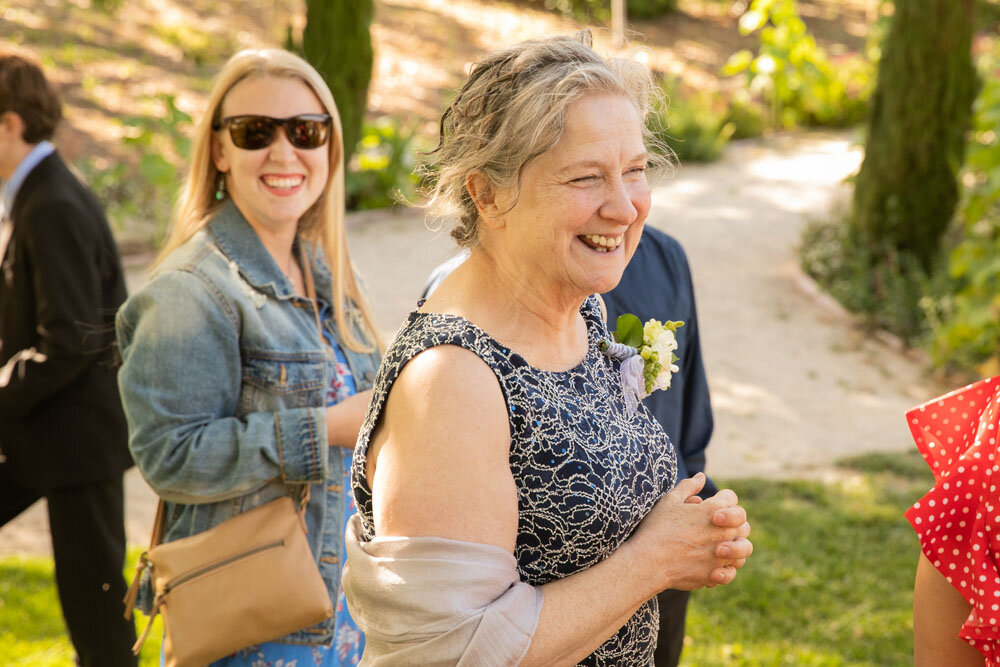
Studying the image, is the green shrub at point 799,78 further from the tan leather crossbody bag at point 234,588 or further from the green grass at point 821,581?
the tan leather crossbody bag at point 234,588

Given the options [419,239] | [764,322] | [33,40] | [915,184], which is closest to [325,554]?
[764,322]

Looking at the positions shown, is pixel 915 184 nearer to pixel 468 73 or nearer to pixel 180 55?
pixel 468 73

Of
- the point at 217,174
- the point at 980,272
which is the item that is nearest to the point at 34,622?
the point at 217,174

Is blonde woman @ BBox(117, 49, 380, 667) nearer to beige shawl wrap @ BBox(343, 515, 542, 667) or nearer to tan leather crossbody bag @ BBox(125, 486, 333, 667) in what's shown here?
tan leather crossbody bag @ BBox(125, 486, 333, 667)

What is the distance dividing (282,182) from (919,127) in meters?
7.45

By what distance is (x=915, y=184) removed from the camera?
348 inches

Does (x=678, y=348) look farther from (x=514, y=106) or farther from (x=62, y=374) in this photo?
(x=62, y=374)

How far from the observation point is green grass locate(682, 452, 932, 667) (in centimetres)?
427

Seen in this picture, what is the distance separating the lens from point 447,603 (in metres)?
1.59

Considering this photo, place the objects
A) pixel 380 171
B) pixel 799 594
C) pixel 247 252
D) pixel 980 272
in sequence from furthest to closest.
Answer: pixel 380 171, pixel 980 272, pixel 799 594, pixel 247 252

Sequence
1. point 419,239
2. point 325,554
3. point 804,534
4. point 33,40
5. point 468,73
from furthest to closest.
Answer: point 33,40 < point 419,239 < point 804,534 < point 325,554 < point 468,73

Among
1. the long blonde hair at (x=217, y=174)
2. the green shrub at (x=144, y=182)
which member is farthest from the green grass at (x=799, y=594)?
the green shrub at (x=144, y=182)

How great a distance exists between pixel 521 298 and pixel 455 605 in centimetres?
58

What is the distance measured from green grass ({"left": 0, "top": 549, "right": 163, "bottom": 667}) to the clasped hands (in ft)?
9.98
